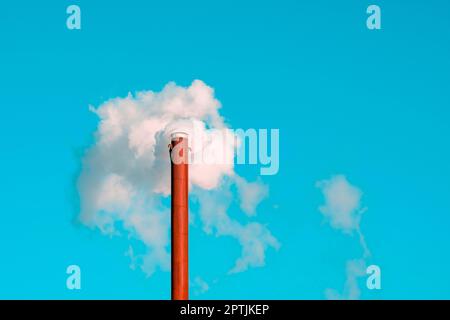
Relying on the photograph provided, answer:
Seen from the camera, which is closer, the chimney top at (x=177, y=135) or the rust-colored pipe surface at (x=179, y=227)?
the rust-colored pipe surface at (x=179, y=227)

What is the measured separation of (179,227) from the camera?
32.8 m

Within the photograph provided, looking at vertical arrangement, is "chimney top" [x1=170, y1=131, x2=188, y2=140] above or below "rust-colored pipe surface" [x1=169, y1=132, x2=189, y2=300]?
above

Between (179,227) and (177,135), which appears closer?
(179,227)

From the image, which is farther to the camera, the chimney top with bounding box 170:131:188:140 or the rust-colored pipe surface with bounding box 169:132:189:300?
the chimney top with bounding box 170:131:188:140

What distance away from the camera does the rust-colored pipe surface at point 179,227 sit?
3234 cm

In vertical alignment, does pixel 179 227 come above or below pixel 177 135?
below

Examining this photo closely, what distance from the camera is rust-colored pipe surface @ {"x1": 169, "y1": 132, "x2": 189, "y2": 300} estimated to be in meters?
32.3

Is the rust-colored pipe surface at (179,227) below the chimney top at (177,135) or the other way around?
below
